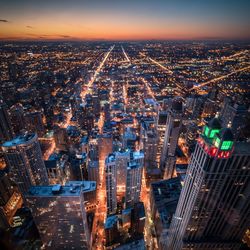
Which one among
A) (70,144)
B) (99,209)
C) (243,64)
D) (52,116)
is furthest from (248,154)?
(243,64)

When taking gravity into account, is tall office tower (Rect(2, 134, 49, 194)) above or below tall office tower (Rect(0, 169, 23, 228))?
above

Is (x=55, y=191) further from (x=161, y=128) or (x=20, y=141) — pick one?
(x=161, y=128)

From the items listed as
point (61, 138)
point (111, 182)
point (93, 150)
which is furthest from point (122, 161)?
point (61, 138)

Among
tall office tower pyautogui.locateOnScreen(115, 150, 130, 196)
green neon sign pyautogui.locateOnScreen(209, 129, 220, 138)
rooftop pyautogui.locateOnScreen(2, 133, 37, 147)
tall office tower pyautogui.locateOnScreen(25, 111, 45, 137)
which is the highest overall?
green neon sign pyautogui.locateOnScreen(209, 129, 220, 138)

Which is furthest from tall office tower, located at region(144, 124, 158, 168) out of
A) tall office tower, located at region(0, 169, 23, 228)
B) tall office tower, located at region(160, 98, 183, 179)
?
tall office tower, located at region(0, 169, 23, 228)

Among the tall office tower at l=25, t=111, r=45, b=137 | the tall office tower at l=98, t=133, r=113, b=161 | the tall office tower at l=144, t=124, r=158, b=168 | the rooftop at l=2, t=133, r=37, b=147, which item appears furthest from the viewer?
the tall office tower at l=25, t=111, r=45, b=137

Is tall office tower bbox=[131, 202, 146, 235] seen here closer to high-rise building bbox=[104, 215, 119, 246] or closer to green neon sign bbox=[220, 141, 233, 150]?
high-rise building bbox=[104, 215, 119, 246]

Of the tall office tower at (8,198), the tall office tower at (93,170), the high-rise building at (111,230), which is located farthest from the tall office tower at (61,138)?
the high-rise building at (111,230)
